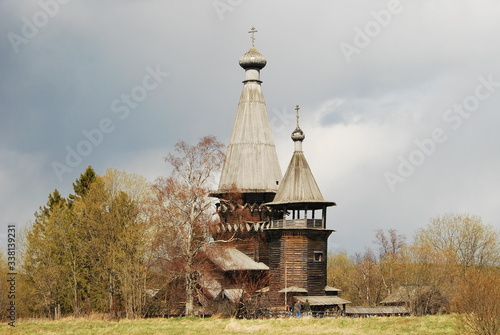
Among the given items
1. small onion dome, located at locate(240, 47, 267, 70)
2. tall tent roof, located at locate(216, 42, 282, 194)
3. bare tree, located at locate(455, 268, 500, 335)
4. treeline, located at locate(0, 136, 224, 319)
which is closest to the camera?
bare tree, located at locate(455, 268, 500, 335)

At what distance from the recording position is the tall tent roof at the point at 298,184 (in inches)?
1880

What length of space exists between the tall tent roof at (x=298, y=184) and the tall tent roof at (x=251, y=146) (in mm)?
2405

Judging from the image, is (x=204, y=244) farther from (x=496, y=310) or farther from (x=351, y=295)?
(x=351, y=295)

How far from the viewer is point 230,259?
4431cm

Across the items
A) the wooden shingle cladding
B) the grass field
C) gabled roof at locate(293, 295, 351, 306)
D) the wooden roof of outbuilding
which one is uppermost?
the wooden shingle cladding

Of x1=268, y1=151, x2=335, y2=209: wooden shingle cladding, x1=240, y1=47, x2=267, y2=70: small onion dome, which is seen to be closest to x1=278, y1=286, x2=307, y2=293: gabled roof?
x1=268, y1=151, x2=335, y2=209: wooden shingle cladding

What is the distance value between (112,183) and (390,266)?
86.1 ft

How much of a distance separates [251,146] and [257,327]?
846 inches

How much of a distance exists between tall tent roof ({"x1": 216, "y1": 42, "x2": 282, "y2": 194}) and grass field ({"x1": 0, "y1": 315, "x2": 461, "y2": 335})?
1586 cm

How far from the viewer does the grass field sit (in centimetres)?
3109

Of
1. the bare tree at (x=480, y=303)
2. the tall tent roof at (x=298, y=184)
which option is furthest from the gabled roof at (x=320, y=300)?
the bare tree at (x=480, y=303)

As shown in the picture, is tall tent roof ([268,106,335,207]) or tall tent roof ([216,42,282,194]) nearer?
tall tent roof ([268,106,335,207])

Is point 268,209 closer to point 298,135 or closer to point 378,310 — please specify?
point 298,135

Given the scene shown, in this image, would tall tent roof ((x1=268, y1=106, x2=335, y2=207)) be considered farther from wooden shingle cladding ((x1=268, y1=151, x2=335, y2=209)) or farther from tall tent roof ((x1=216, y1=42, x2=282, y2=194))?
tall tent roof ((x1=216, y1=42, x2=282, y2=194))
